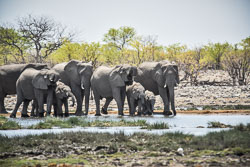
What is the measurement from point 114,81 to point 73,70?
3.66 metres

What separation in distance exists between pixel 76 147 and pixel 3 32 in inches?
1731

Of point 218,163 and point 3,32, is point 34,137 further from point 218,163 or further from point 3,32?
point 3,32

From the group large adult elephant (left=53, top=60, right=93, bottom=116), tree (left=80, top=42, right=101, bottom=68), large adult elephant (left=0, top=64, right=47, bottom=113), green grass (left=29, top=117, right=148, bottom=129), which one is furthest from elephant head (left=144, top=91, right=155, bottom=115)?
tree (left=80, top=42, right=101, bottom=68)

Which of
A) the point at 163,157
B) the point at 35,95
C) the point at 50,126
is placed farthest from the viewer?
the point at 35,95

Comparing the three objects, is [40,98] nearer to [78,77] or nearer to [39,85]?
[39,85]

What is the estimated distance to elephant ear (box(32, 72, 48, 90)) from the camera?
2489 centimetres

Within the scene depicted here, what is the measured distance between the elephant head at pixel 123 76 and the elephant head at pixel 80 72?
232 centimetres

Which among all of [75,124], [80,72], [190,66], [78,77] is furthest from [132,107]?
[190,66]

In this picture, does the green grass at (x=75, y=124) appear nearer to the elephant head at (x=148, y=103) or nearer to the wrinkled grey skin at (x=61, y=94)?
the wrinkled grey skin at (x=61, y=94)

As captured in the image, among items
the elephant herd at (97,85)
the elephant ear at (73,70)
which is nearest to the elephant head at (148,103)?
the elephant herd at (97,85)

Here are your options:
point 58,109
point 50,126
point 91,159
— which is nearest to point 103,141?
point 91,159

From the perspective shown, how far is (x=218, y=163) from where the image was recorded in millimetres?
9914

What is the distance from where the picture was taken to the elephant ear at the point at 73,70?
93.9ft

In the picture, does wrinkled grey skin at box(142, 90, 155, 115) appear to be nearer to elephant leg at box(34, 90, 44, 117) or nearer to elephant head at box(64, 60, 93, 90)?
elephant head at box(64, 60, 93, 90)
